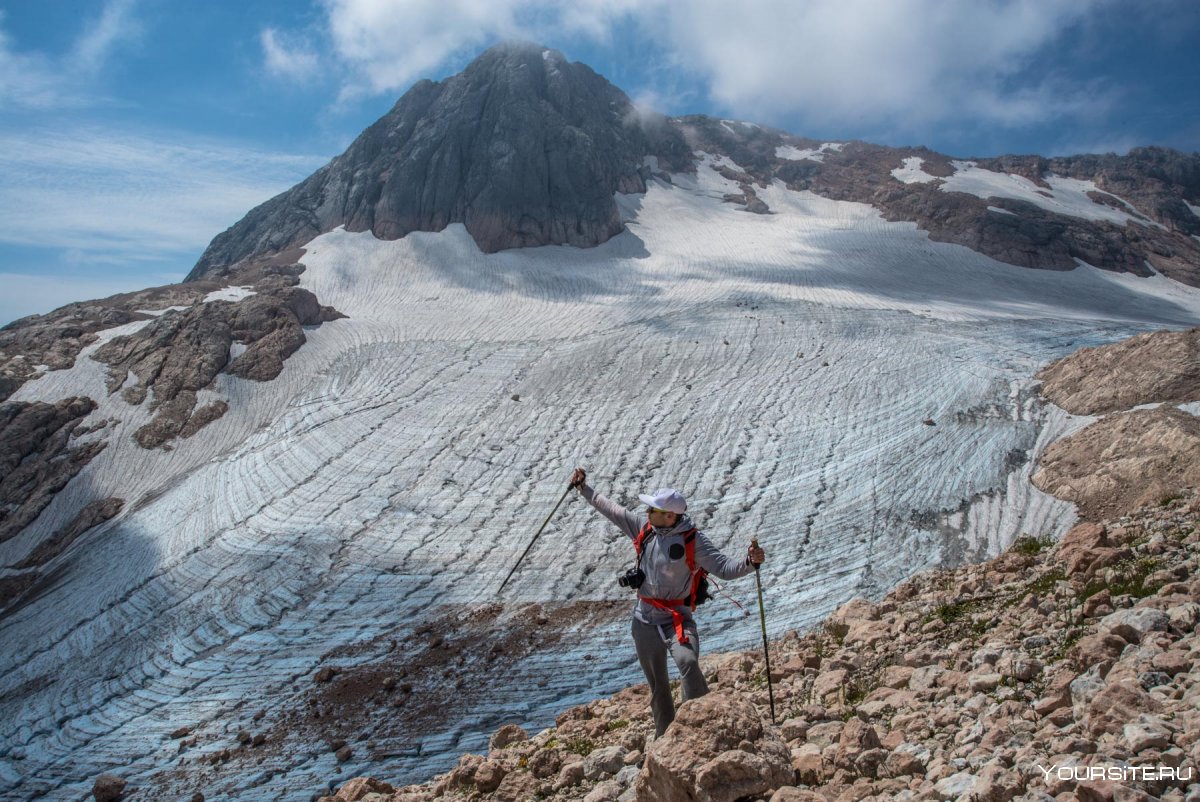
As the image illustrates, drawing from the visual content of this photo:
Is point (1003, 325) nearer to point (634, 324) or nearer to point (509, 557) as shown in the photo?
point (634, 324)

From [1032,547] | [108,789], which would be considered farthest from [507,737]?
[108,789]

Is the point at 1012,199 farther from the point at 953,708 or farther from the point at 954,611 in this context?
the point at 953,708

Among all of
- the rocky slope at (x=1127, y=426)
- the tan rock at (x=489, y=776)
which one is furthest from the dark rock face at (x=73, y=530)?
the rocky slope at (x=1127, y=426)

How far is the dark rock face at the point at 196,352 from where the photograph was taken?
2742cm

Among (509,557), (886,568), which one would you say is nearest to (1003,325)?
(886,568)

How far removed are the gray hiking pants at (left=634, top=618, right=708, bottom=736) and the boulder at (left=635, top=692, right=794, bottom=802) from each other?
1.34 meters

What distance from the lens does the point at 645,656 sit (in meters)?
6.52

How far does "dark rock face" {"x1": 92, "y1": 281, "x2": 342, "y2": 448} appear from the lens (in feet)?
90.0

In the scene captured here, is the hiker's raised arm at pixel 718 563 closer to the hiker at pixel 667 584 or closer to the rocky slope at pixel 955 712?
the hiker at pixel 667 584

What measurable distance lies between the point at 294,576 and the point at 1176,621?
17.0 metres

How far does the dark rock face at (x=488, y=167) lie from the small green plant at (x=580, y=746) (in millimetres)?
42324

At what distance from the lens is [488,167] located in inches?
2057

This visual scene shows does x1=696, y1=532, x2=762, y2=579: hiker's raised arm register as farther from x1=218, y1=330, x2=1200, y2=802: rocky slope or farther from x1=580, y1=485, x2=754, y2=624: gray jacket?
x1=218, y1=330, x2=1200, y2=802: rocky slope

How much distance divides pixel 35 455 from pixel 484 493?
58.1 ft
